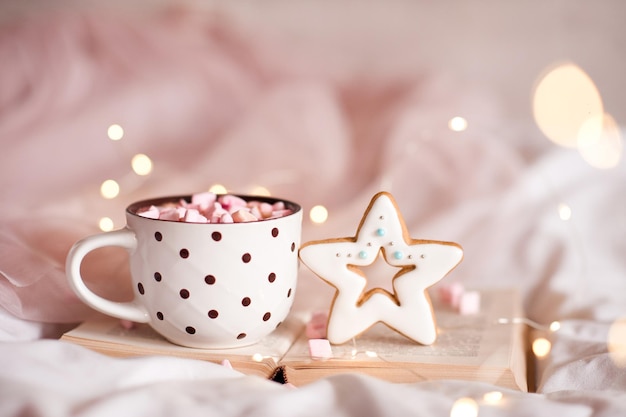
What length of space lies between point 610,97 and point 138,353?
1471 millimetres

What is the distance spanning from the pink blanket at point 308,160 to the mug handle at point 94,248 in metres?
0.09

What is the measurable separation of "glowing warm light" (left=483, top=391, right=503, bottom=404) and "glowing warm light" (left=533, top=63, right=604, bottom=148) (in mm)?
878

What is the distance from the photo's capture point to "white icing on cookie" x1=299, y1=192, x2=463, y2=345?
2.47 ft

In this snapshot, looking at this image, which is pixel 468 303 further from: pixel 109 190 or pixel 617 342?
pixel 109 190

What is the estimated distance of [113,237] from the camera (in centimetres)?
73

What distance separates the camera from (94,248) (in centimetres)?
74

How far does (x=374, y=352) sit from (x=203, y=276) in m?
0.19

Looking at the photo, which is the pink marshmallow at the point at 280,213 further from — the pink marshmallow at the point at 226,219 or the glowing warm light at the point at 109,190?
the glowing warm light at the point at 109,190

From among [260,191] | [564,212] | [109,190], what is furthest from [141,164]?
[564,212]

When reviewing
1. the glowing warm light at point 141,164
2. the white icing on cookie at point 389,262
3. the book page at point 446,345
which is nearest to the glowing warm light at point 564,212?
the book page at point 446,345

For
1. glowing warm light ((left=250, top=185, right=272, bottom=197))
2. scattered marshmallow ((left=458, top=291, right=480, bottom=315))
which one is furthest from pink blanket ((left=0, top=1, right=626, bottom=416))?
scattered marshmallow ((left=458, top=291, right=480, bottom=315))

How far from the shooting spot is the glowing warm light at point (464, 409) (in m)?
0.57

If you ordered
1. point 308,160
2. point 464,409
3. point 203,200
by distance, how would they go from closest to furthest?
point 464,409 < point 203,200 < point 308,160

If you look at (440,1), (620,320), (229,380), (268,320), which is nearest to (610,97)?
(440,1)
